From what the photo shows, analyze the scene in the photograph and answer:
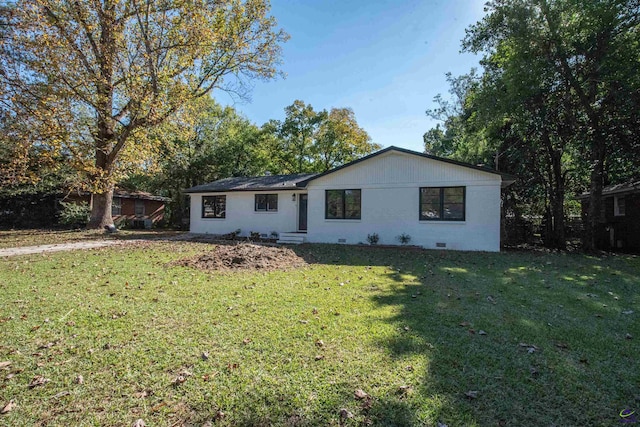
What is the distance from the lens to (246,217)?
1756 centimetres

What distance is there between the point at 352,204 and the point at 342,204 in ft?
1.59

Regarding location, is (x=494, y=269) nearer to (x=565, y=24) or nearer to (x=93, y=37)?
(x=565, y=24)

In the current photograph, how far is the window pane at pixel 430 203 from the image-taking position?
42.0 feet

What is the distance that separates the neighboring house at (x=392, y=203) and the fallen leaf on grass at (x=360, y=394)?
10855 millimetres

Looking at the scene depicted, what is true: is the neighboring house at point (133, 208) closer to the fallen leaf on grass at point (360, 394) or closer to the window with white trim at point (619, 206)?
the fallen leaf on grass at point (360, 394)

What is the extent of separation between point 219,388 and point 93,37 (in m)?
18.5

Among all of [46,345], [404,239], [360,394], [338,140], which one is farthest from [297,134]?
[360,394]

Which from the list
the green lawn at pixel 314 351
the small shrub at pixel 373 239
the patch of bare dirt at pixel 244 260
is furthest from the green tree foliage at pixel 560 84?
the patch of bare dirt at pixel 244 260

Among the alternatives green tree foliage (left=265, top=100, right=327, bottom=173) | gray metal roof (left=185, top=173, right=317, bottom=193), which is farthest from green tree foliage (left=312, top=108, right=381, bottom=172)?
gray metal roof (left=185, top=173, right=317, bottom=193)

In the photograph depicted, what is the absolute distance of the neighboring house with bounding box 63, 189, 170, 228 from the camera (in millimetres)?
24625

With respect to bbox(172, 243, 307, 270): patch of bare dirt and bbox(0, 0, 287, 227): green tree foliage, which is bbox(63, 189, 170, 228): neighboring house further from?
bbox(172, 243, 307, 270): patch of bare dirt

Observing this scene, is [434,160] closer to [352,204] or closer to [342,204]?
[352,204]

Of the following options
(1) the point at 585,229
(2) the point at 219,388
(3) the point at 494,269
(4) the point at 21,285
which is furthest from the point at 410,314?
(1) the point at 585,229

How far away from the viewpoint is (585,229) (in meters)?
13.1
